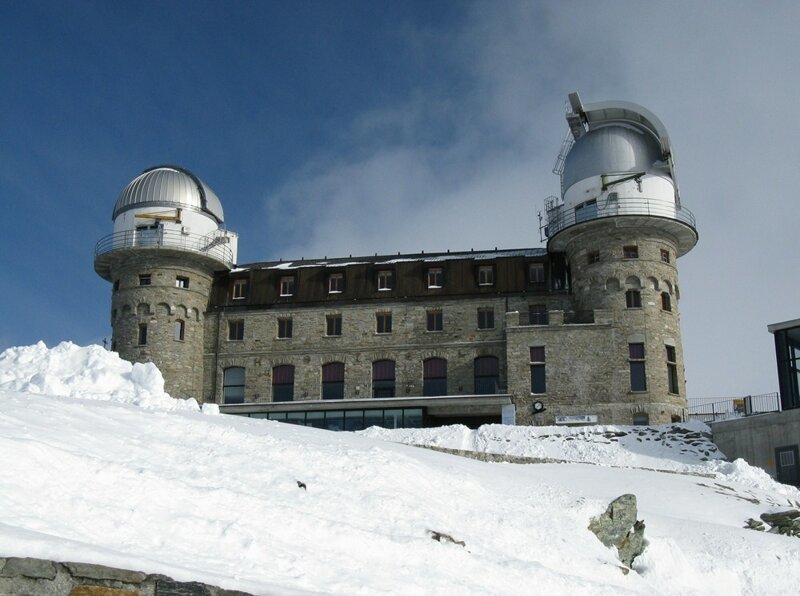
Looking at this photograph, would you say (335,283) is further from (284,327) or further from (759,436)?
(759,436)

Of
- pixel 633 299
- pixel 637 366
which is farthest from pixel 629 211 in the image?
pixel 637 366

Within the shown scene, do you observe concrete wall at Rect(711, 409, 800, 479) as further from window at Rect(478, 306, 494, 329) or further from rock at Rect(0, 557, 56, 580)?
rock at Rect(0, 557, 56, 580)

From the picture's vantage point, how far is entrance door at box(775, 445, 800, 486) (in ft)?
113

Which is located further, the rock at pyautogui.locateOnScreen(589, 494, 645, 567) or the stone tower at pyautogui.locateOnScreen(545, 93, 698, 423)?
the stone tower at pyautogui.locateOnScreen(545, 93, 698, 423)

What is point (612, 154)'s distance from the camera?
45.7m

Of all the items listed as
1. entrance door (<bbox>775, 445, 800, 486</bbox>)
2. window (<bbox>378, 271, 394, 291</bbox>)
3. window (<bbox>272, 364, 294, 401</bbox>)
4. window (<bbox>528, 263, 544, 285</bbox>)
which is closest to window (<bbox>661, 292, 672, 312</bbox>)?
window (<bbox>528, 263, 544, 285</bbox>)

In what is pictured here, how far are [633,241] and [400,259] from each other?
13243 mm

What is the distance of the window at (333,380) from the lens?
4662 cm

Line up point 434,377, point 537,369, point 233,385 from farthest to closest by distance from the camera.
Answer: point 233,385 < point 434,377 < point 537,369

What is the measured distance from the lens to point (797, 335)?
120ft

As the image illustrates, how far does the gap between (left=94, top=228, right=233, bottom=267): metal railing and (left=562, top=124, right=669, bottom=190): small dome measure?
1847cm

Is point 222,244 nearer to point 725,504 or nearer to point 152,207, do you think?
point 152,207

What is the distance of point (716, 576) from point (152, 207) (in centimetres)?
3731

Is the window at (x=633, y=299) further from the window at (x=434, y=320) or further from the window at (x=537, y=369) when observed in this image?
the window at (x=434, y=320)
